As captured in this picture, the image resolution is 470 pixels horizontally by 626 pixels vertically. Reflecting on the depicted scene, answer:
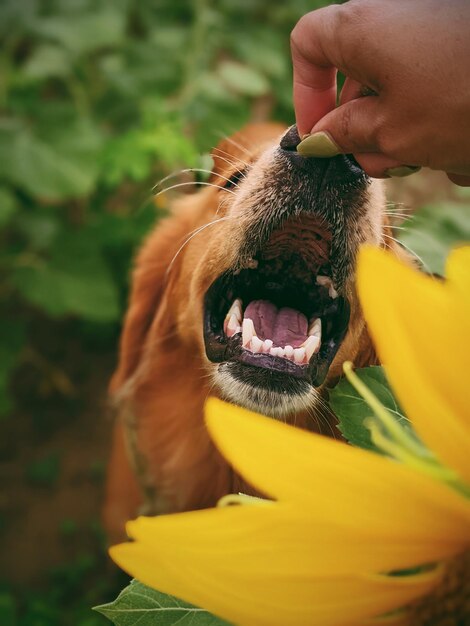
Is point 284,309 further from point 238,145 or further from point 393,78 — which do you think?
point 393,78

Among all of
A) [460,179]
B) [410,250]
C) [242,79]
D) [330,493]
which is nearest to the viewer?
[330,493]

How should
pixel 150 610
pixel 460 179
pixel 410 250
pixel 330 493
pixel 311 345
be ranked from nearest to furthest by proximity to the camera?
pixel 330 493 < pixel 150 610 < pixel 460 179 < pixel 410 250 < pixel 311 345

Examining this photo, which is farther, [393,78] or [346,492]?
[393,78]

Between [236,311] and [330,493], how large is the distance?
113 centimetres

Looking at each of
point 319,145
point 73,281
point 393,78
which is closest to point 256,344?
point 319,145

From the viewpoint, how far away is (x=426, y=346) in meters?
0.38

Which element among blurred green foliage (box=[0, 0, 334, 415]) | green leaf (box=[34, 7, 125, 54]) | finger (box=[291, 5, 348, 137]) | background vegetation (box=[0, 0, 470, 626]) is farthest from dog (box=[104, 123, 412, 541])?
green leaf (box=[34, 7, 125, 54])

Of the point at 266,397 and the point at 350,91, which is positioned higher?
the point at 350,91

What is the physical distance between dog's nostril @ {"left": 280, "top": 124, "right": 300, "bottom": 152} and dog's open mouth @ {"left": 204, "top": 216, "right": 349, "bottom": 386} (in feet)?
0.55

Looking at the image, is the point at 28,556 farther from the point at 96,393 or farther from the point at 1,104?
the point at 1,104

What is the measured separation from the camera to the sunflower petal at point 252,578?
0.38 meters

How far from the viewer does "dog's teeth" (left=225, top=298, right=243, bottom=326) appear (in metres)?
1.49


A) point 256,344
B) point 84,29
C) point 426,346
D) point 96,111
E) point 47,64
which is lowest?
point 256,344

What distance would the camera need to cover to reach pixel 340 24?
2.30ft
